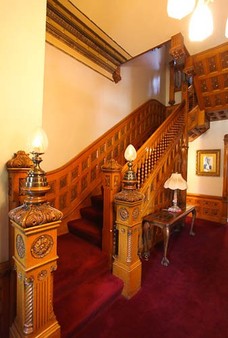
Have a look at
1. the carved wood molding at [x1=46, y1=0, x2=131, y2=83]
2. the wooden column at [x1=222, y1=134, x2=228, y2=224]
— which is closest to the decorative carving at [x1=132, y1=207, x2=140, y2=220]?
the carved wood molding at [x1=46, y1=0, x2=131, y2=83]

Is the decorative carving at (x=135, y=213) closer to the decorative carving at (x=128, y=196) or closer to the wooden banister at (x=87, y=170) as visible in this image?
the decorative carving at (x=128, y=196)

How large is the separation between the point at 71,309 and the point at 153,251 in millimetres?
1770

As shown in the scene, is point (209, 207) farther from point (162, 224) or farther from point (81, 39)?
point (81, 39)

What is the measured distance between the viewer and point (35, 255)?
1.21m

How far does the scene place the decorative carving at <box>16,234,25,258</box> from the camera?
1204 mm

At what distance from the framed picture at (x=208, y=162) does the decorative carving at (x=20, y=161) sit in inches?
197

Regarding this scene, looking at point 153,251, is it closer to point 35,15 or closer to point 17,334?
point 17,334

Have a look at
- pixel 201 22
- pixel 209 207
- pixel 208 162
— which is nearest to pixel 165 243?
A: pixel 201 22

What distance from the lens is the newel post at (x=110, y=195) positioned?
2.17 m

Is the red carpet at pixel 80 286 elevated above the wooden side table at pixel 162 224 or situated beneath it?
situated beneath

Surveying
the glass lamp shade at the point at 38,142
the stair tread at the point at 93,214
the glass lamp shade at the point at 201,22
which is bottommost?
the stair tread at the point at 93,214

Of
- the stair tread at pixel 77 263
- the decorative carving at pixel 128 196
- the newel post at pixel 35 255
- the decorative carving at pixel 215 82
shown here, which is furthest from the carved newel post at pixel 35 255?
the decorative carving at pixel 215 82

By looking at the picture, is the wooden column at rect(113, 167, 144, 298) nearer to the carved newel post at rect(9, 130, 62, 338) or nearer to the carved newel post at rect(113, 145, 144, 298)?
the carved newel post at rect(113, 145, 144, 298)

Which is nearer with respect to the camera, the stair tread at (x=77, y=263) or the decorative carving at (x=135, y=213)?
the stair tread at (x=77, y=263)
